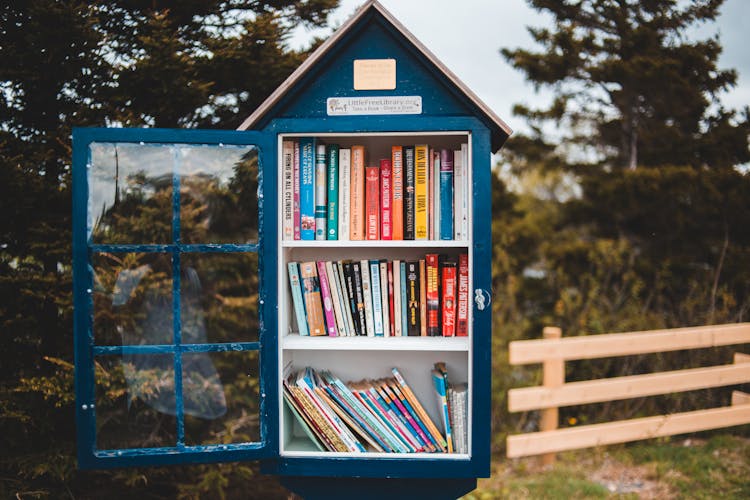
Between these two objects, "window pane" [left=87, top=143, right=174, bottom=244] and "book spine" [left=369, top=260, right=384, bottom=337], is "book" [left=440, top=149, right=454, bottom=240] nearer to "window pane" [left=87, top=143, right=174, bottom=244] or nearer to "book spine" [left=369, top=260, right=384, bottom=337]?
"book spine" [left=369, top=260, right=384, bottom=337]

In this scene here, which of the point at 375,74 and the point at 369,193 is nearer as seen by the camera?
the point at 375,74

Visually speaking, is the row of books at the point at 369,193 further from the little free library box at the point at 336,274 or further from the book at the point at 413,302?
the book at the point at 413,302

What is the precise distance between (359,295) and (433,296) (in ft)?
0.99

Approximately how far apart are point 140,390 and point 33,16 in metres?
1.71

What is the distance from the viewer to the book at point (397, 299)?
213cm

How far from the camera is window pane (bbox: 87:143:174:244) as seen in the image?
2.04 meters

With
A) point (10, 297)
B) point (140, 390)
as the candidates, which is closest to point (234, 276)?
point (140, 390)

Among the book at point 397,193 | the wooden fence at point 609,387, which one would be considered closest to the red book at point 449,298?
the book at point 397,193

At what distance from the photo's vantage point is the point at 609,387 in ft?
12.1

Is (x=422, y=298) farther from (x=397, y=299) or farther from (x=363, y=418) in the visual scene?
(x=363, y=418)

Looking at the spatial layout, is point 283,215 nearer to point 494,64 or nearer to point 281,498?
point 281,498

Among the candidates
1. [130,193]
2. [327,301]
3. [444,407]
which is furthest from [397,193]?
[130,193]

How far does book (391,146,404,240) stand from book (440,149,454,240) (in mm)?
157

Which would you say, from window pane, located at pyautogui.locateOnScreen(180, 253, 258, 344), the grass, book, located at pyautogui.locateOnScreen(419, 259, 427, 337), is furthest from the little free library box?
the grass
